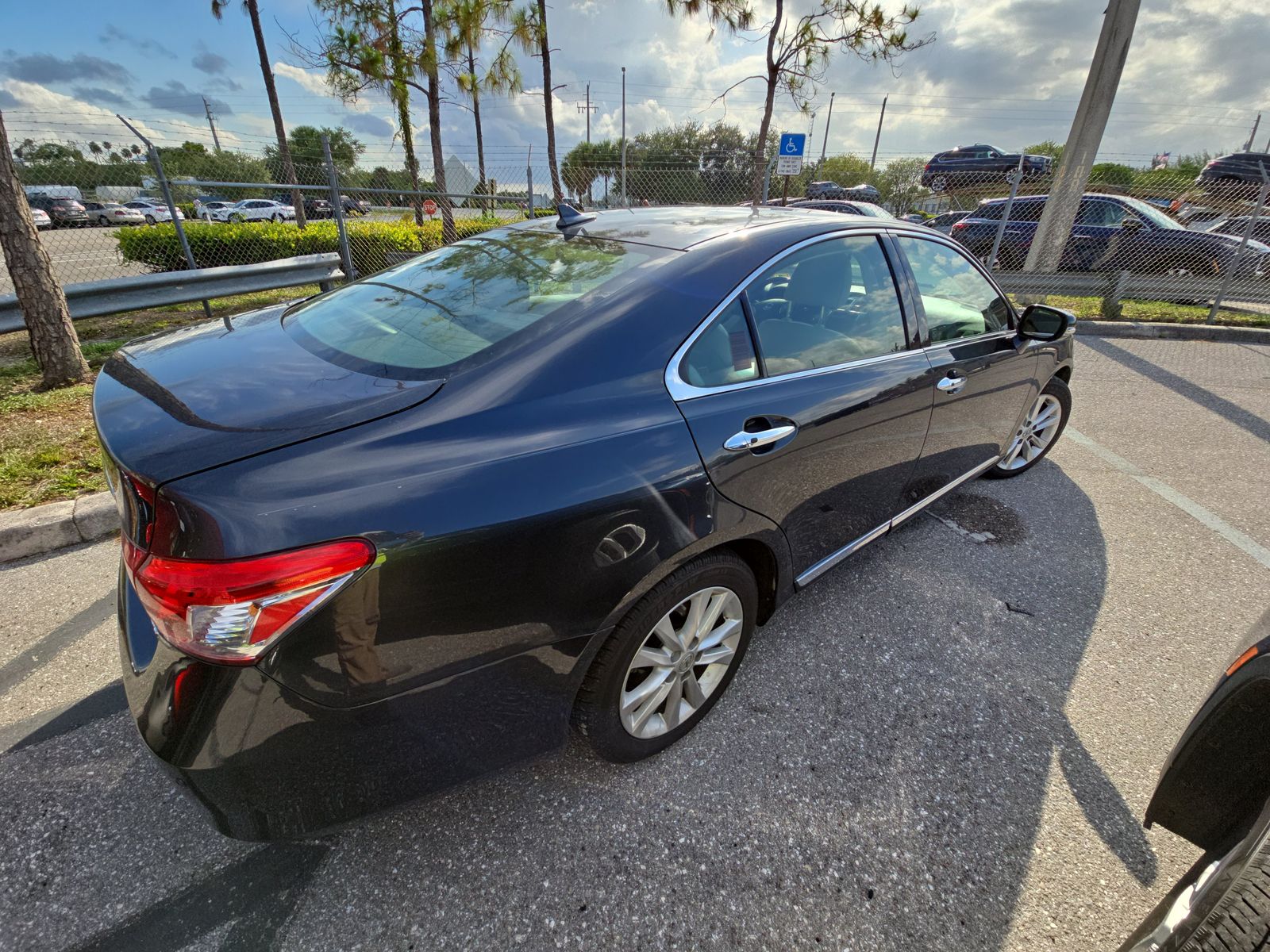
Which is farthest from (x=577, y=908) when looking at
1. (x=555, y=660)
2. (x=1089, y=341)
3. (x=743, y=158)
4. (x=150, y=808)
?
(x=743, y=158)

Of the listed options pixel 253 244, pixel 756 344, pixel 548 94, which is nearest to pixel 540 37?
pixel 548 94

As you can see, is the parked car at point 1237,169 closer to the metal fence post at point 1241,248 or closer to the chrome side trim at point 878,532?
the metal fence post at point 1241,248

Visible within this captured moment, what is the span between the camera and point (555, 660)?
152cm

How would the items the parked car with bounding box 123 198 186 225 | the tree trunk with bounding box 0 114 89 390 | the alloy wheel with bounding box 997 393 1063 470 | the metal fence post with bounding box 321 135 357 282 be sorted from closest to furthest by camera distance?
the alloy wheel with bounding box 997 393 1063 470, the tree trunk with bounding box 0 114 89 390, the metal fence post with bounding box 321 135 357 282, the parked car with bounding box 123 198 186 225

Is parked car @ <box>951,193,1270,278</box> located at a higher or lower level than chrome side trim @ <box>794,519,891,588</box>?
higher

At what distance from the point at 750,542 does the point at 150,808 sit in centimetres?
193

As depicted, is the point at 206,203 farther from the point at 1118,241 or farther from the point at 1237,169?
the point at 1237,169

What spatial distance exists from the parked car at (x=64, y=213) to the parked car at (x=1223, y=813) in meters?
12.6

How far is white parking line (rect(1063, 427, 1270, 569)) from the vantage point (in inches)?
127

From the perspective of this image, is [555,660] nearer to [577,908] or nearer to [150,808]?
[577,908]

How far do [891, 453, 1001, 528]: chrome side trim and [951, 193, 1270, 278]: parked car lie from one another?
9.31 meters

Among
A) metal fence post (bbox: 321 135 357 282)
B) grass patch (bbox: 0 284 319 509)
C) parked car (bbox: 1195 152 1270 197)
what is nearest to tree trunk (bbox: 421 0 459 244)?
metal fence post (bbox: 321 135 357 282)

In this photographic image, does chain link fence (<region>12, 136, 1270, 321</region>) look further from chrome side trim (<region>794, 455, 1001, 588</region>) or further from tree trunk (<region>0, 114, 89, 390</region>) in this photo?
chrome side trim (<region>794, 455, 1001, 588</region>)

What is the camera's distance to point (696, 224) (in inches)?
90.2
